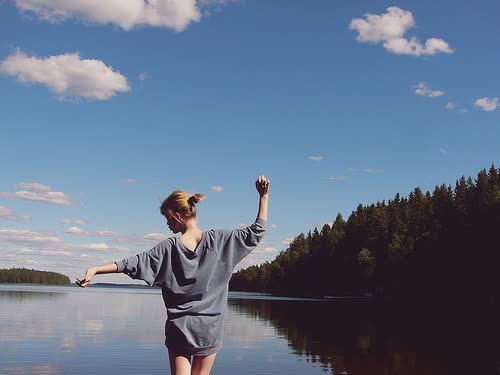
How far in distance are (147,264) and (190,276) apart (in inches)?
12.6

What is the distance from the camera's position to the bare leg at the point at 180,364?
4156 millimetres

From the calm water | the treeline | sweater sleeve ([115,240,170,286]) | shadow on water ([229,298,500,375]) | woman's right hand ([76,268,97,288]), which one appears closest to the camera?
woman's right hand ([76,268,97,288])

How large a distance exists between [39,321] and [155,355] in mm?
17793

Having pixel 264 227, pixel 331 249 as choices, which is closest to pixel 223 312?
pixel 264 227

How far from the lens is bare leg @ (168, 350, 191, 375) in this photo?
4156 millimetres

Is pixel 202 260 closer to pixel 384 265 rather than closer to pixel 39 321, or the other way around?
pixel 39 321

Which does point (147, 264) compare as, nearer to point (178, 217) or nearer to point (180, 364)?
point (178, 217)

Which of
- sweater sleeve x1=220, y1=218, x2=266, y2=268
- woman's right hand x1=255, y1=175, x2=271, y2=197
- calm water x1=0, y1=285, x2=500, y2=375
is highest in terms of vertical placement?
woman's right hand x1=255, y1=175, x2=271, y2=197

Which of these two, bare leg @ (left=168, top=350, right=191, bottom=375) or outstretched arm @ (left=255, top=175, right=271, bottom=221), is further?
outstretched arm @ (left=255, top=175, right=271, bottom=221)

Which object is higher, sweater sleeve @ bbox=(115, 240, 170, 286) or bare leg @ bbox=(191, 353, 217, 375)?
sweater sleeve @ bbox=(115, 240, 170, 286)

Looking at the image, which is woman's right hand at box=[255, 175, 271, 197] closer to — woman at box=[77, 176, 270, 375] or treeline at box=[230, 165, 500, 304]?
woman at box=[77, 176, 270, 375]

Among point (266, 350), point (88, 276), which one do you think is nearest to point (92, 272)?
point (88, 276)

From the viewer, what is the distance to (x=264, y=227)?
14.8ft

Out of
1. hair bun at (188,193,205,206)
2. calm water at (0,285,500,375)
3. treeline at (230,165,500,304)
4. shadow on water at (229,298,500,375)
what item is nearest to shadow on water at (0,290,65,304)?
calm water at (0,285,500,375)
